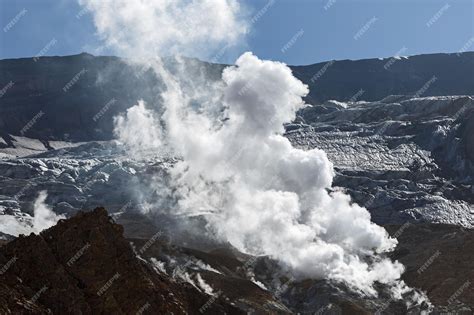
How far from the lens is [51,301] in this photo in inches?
2354

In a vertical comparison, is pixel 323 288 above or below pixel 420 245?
below

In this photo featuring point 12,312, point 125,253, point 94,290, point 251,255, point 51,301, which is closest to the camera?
point 12,312

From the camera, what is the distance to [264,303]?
127 meters

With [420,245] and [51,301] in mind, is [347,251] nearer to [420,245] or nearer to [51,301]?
[420,245]

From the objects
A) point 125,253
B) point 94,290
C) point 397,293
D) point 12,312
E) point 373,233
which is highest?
point 373,233

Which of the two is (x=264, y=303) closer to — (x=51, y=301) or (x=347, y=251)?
(x=347, y=251)

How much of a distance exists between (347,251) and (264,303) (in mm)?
61086

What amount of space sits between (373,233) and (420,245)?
550 inches

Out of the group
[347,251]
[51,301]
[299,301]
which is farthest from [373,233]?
[51,301]

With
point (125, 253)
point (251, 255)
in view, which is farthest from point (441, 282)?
point (125, 253)

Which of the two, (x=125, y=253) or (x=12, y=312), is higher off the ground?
(x=125, y=253)

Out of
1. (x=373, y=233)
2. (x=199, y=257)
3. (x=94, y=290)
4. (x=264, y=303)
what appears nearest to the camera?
(x=94, y=290)

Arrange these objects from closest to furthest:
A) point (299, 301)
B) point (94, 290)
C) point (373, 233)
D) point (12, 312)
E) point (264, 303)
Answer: point (12, 312) < point (94, 290) < point (264, 303) < point (299, 301) < point (373, 233)

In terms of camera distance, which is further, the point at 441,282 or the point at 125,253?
the point at 441,282
